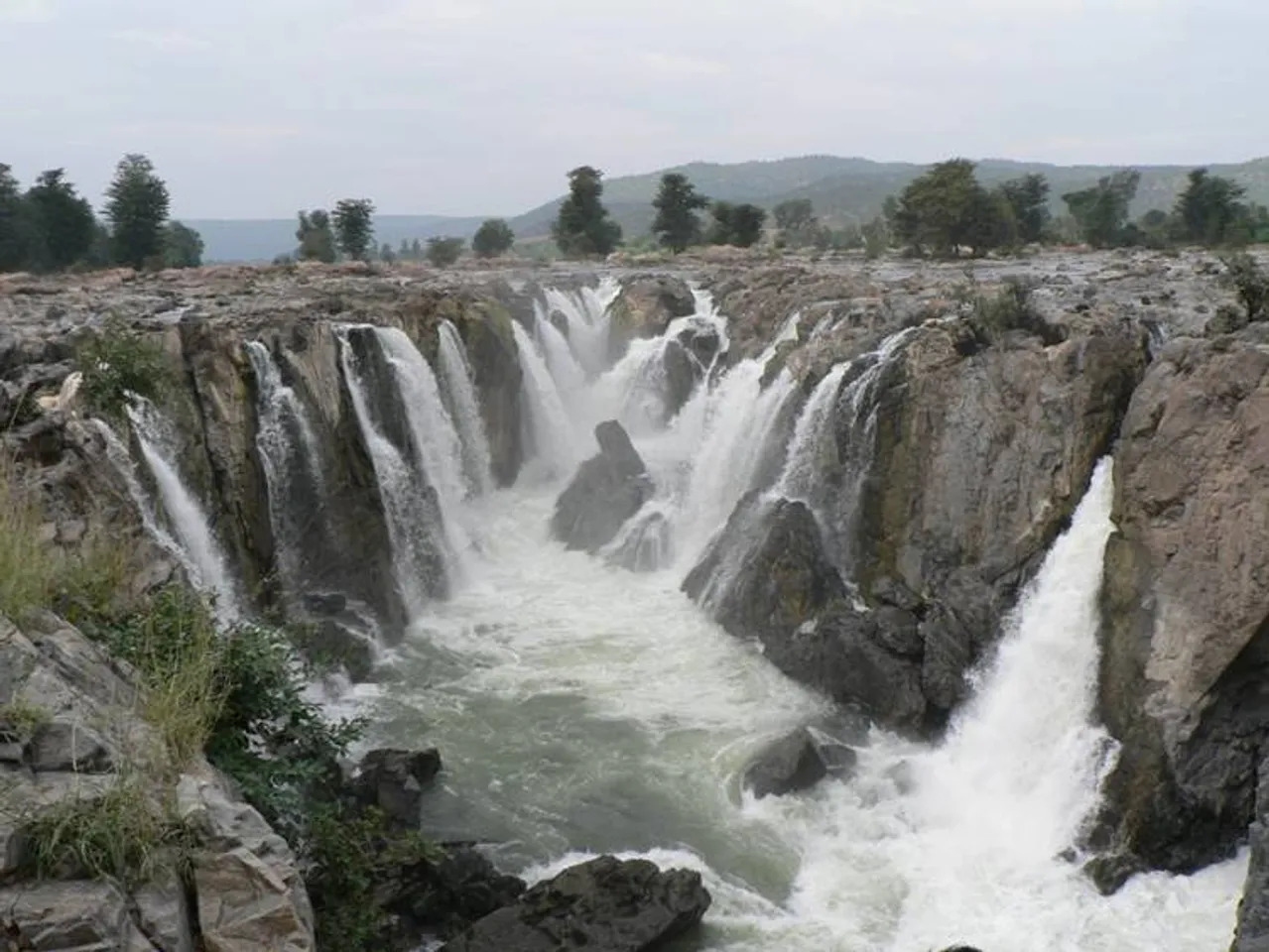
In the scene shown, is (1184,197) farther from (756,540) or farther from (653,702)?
(653,702)

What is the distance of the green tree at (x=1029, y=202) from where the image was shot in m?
53.8

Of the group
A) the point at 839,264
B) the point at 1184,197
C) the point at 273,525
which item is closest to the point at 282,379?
the point at 273,525

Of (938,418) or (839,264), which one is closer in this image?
(938,418)

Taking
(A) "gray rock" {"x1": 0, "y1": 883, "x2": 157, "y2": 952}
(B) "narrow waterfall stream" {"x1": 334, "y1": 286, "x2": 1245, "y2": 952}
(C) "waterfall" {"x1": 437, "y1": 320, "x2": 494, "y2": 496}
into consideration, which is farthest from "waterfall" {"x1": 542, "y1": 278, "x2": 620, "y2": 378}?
(A) "gray rock" {"x1": 0, "y1": 883, "x2": 157, "y2": 952}

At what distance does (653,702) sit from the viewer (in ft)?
50.5

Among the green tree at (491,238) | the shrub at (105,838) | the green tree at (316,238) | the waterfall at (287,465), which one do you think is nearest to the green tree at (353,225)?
the green tree at (316,238)

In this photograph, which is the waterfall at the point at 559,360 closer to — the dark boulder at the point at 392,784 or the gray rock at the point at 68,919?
the dark boulder at the point at 392,784

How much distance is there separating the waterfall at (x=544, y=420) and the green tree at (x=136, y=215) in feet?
82.2

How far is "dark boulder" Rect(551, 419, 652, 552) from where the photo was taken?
2219 cm

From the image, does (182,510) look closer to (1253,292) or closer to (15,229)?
(1253,292)

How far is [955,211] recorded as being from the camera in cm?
4225

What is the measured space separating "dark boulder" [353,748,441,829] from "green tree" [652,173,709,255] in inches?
1840

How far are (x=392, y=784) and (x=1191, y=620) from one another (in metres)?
9.09

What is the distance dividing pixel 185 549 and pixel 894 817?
31.8 ft
